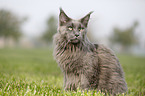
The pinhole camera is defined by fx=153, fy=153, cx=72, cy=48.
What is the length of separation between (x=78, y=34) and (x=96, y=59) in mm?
643

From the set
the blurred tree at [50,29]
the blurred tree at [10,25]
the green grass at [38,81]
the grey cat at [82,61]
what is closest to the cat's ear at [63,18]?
the grey cat at [82,61]

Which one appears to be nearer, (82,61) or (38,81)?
(82,61)

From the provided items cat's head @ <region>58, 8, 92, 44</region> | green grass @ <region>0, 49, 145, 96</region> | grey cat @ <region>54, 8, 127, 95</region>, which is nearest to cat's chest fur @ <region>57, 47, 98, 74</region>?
grey cat @ <region>54, 8, 127, 95</region>

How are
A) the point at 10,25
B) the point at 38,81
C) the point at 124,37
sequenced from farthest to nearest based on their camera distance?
the point at 124,37, the point at 10,25, the point at 38,81

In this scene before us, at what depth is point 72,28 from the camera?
2.83 m

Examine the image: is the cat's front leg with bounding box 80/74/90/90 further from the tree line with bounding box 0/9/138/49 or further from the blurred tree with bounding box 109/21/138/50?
the blurred tree with bounding box 109/21/138/50

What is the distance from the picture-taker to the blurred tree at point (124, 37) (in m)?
36.2

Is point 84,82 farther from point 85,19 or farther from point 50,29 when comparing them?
point 50,29

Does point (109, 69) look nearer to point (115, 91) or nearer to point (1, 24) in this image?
point (115, 91)

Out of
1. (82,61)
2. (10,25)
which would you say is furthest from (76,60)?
(10,25)

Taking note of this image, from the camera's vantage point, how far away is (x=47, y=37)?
113 feet

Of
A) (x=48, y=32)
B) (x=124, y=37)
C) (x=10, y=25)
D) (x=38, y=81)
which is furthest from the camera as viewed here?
(x=124, y=37)

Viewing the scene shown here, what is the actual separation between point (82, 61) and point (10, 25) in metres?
27.1

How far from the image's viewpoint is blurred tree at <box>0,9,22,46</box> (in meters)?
25.2
